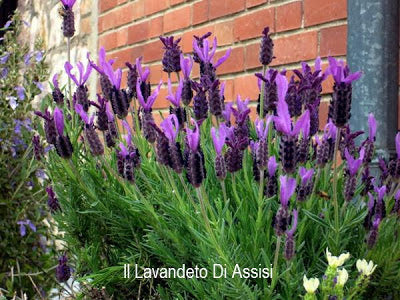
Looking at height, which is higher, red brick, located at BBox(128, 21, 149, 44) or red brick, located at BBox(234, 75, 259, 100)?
red brick, located at BBox(128, 21, 149, 44)

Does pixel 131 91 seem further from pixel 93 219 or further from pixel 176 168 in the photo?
pixel 176 168

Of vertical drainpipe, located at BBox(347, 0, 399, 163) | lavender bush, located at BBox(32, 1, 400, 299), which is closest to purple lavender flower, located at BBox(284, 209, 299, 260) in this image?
lavender bush, located at BBox(32, 1, 400, 299)

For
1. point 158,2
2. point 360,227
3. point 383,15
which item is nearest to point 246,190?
point 360,227

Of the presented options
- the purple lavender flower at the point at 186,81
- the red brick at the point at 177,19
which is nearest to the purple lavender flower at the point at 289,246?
the purple lavender flower at the point at 186,81

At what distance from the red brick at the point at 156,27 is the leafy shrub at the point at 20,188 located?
60 cm

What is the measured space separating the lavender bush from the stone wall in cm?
231

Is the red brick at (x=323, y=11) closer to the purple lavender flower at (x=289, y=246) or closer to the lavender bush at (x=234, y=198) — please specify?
the lavender bush at (x=234, y=198)

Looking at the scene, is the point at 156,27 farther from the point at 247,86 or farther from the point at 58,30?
the point at 58,30

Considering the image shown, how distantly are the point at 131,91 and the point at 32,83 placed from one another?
1.82m

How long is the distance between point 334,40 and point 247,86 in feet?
1.73

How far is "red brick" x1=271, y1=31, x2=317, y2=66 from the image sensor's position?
93.6 inches

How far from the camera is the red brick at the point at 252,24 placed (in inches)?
102

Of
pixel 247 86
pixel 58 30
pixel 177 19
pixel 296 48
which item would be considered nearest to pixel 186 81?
pixel 296 48

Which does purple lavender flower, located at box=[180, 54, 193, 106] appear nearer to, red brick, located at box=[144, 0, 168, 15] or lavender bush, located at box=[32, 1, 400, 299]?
lavender bush, located at box=[32, 1, 400, 299]
